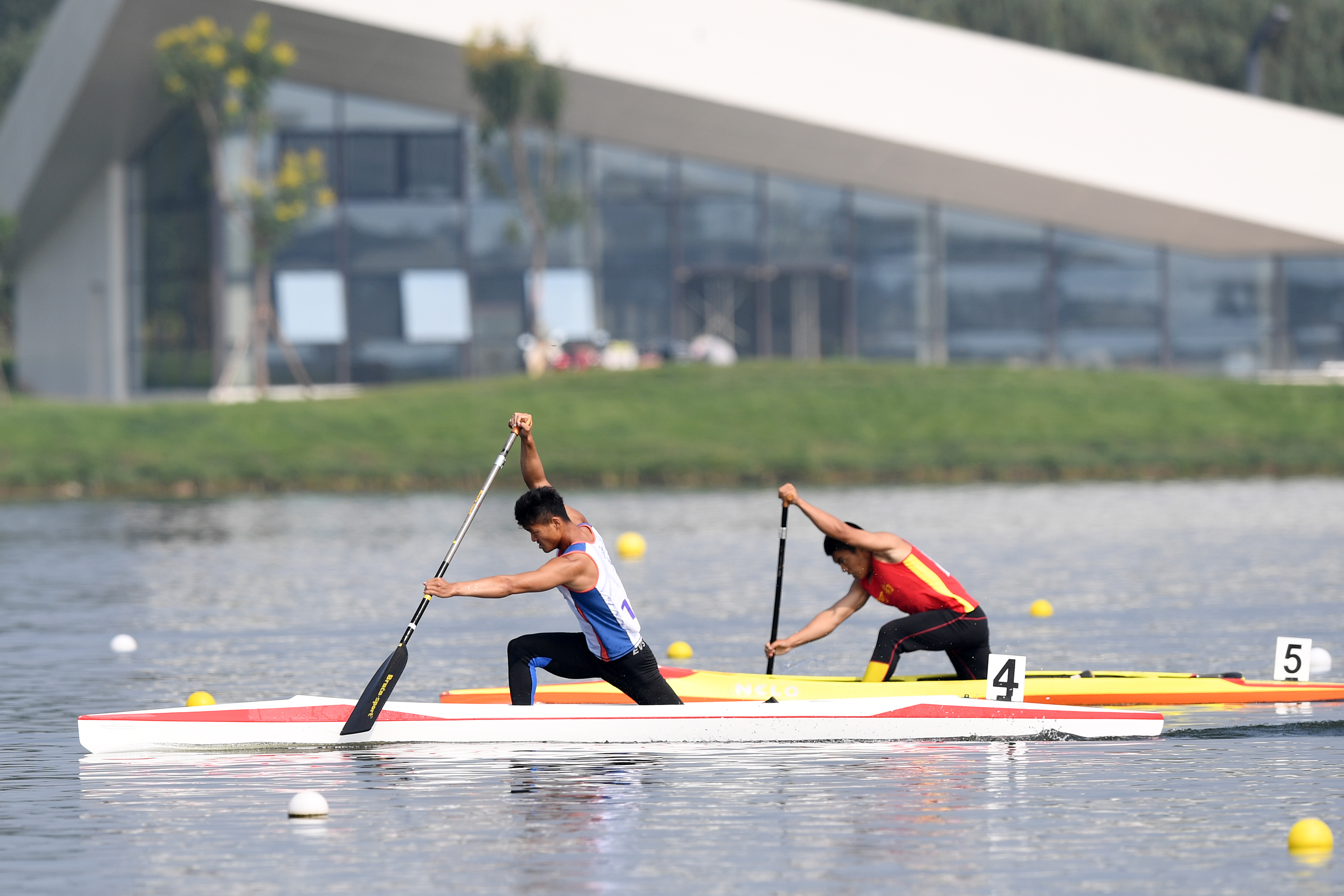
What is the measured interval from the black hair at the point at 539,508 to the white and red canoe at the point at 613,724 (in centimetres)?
138

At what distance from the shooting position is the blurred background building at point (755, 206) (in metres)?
45.4

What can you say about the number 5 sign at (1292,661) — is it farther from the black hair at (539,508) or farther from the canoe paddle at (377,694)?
the canoe paddle at (377,694)

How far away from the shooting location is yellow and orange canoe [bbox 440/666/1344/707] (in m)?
13.1

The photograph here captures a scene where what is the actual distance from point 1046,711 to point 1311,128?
122 feet

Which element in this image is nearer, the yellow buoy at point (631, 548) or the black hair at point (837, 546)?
the black hair at point (837, 546)

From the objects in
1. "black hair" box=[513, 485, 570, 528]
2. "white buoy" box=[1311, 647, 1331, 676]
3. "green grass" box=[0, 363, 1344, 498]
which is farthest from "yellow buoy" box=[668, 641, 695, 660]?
"green grass" box=[0, 363, 1344, 498]

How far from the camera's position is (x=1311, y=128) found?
4656 cm

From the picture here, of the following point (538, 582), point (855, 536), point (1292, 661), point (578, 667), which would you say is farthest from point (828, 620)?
point (1292, 661)

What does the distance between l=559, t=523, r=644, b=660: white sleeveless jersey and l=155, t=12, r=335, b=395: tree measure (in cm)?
3186

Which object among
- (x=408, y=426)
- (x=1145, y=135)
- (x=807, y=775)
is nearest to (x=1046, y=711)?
(x=807, y=775)

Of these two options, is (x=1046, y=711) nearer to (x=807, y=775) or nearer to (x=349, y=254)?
(x=807, y=775)

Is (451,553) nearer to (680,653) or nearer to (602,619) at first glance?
(602,619)

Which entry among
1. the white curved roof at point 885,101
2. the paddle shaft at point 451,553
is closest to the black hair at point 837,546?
the paddle shaft at point 451,553

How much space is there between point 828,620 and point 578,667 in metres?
1.96
